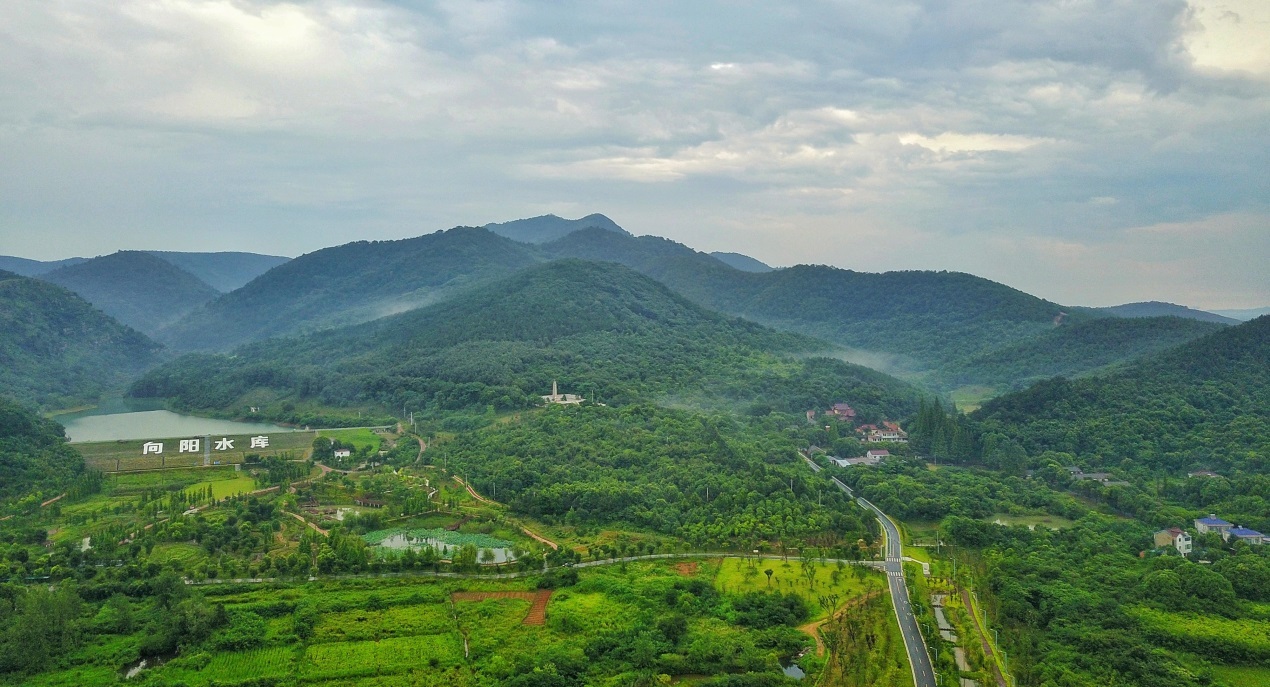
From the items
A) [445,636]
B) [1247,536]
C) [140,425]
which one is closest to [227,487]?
[445,636]

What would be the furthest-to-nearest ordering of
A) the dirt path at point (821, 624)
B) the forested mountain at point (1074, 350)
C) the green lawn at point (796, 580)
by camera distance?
the forested mountain at point (1074, 350) → the green lawn at point (796, 580) → the dirt path at point (821, 624)

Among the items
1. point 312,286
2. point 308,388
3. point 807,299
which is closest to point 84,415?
point 308,388

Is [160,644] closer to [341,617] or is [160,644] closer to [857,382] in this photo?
[341,617]

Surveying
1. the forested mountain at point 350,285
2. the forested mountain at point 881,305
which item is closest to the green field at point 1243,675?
the forested mountain at point 881,305

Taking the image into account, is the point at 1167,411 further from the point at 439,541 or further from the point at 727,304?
the point at 727,304

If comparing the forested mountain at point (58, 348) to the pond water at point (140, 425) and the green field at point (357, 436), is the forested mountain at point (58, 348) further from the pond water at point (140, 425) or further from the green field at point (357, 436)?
the green field at point (357, 436)

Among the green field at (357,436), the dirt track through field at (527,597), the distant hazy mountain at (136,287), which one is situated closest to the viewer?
the dirt track through field at (527,597)

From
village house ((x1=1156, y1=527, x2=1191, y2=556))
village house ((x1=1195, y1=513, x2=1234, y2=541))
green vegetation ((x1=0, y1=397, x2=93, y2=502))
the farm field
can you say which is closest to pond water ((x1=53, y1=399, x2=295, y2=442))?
green vegetation ((x1=0, y1=397, x2=93, y2=502))
